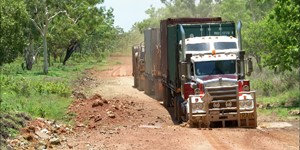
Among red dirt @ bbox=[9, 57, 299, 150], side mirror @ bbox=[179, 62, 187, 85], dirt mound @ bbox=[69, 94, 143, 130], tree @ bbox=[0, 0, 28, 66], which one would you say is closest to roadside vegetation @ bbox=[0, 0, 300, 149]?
tree @ bbox=[0, 0, 28, 66]

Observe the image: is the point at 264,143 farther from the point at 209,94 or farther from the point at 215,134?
the point at 209,94

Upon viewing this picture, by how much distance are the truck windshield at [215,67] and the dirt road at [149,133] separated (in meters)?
2.06

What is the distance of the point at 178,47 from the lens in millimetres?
20797

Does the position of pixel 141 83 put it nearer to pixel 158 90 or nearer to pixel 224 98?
pixel 158 90

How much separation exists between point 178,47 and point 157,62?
6.11m

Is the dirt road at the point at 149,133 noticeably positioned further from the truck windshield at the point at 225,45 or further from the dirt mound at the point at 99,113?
the truck windshield at the point at 225,45

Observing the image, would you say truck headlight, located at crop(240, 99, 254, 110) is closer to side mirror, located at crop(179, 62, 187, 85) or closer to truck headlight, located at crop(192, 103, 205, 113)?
truck headlight, located at crop(192, 103, 205, 113)

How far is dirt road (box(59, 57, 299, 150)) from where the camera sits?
15.0m

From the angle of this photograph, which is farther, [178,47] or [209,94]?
[178,47]

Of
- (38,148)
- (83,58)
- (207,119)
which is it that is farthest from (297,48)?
(83,58)

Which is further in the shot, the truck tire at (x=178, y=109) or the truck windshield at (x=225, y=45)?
the truck tire at (x=178, y=109)

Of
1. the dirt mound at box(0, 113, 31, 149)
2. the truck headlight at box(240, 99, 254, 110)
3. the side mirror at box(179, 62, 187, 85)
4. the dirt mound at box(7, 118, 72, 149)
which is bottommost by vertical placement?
the dirt mound at box(7, 118, 72, 149)

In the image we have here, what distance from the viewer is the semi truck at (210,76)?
1841 centimetres

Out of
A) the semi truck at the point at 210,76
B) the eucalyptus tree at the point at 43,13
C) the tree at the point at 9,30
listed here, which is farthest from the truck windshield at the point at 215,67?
the eucalyptus tree at the point at 43,13
